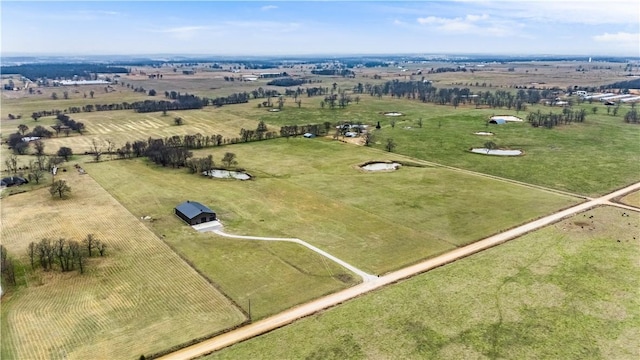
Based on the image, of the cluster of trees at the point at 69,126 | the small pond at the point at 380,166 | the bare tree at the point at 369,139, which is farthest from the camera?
the cluster of trees at the point at 69,126

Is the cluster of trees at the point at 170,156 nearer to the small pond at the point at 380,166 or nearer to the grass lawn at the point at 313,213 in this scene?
the grass lawn at the point at 313,213

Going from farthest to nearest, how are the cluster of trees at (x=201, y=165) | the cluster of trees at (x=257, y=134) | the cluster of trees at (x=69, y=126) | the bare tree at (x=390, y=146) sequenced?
the cluster of trees at (x=69, y=126), the cluster of trees at (x=257, y=134), the bare tree at (x=390, y=146), the cluster of trees at (x=201, y=165)

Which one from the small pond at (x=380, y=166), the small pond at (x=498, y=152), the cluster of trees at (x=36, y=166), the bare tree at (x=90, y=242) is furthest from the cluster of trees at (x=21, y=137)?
the small pond at (x=498, y=152)

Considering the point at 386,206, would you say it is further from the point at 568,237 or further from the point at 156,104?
the point at 156,104

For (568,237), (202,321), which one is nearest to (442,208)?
Answer: (568,237)

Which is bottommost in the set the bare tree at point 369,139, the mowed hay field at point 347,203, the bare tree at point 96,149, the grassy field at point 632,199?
the mowed hay field at point 347,203

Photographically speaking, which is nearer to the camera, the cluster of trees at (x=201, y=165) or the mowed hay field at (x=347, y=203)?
the mowed hay field at (x=347, y=203)

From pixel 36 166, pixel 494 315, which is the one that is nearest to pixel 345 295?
pixel 494 315

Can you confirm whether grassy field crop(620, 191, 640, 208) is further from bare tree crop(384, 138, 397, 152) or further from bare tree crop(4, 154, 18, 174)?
bare tree crop(4, 154, 18, 174)
